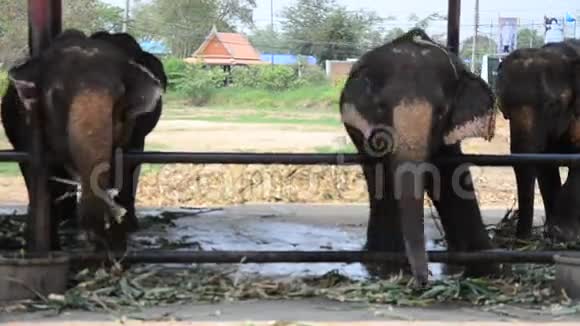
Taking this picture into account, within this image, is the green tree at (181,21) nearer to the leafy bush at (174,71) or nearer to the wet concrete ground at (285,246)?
the leafy bush at (174,71)

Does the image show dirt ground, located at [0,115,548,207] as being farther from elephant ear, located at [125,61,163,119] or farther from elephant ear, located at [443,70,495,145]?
elephant ear, located at [125,61,163,119]

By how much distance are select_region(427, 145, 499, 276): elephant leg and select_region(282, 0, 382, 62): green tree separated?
3630 cm

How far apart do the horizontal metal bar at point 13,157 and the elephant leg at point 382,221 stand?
6.61 feet

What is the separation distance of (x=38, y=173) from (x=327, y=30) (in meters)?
43.3

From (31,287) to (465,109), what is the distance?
262cm

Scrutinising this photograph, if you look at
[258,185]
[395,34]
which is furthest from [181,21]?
[258,185]

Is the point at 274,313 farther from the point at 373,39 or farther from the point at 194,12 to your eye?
the point at 194,12

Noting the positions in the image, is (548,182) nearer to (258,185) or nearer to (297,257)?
(297,257)

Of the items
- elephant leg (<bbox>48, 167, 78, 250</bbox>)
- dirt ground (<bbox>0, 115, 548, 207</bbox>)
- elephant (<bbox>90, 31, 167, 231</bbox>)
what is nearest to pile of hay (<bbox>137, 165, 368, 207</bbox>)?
dirt ground (<bbox>0, 115, 548, 207</bbox>)

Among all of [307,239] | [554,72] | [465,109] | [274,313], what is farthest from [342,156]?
[554,72]

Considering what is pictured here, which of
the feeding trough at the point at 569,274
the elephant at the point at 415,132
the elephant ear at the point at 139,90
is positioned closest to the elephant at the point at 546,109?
the elephant at the point at 415,132

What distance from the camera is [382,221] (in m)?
6.86

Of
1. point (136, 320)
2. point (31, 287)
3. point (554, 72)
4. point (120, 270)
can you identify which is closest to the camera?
point (136, 320)

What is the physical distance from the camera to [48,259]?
5488mm
